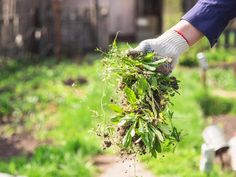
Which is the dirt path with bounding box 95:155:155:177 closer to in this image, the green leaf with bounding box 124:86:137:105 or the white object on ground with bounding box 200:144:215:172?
the white object on ground with bounding box 200:144:215:172

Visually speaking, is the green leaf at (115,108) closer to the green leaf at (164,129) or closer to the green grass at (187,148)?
the green leaf at (164,129)

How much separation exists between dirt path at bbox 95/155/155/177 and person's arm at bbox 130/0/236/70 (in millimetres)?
2918

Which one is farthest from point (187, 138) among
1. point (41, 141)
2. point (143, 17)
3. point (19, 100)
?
point (143, 17)

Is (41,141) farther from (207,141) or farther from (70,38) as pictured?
(70,38)

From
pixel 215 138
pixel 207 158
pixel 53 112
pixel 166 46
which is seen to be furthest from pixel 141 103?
pixel 53 112

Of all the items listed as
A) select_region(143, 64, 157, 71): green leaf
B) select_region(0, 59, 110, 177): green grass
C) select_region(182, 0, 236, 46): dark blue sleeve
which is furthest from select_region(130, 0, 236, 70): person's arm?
select_region(0, 59, 110, 177): green grass

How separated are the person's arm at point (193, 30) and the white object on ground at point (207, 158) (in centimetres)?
216

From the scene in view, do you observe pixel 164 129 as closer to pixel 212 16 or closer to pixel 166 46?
pixel 166 46

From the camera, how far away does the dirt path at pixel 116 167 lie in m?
6.24

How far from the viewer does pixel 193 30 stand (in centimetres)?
329

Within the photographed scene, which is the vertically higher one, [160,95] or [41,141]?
[160,95]

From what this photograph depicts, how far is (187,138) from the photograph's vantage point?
7.32 m

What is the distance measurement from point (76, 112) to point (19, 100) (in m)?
1.26

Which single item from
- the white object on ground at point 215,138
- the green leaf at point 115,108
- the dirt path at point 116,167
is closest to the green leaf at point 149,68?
the green leaf at point 115,108
